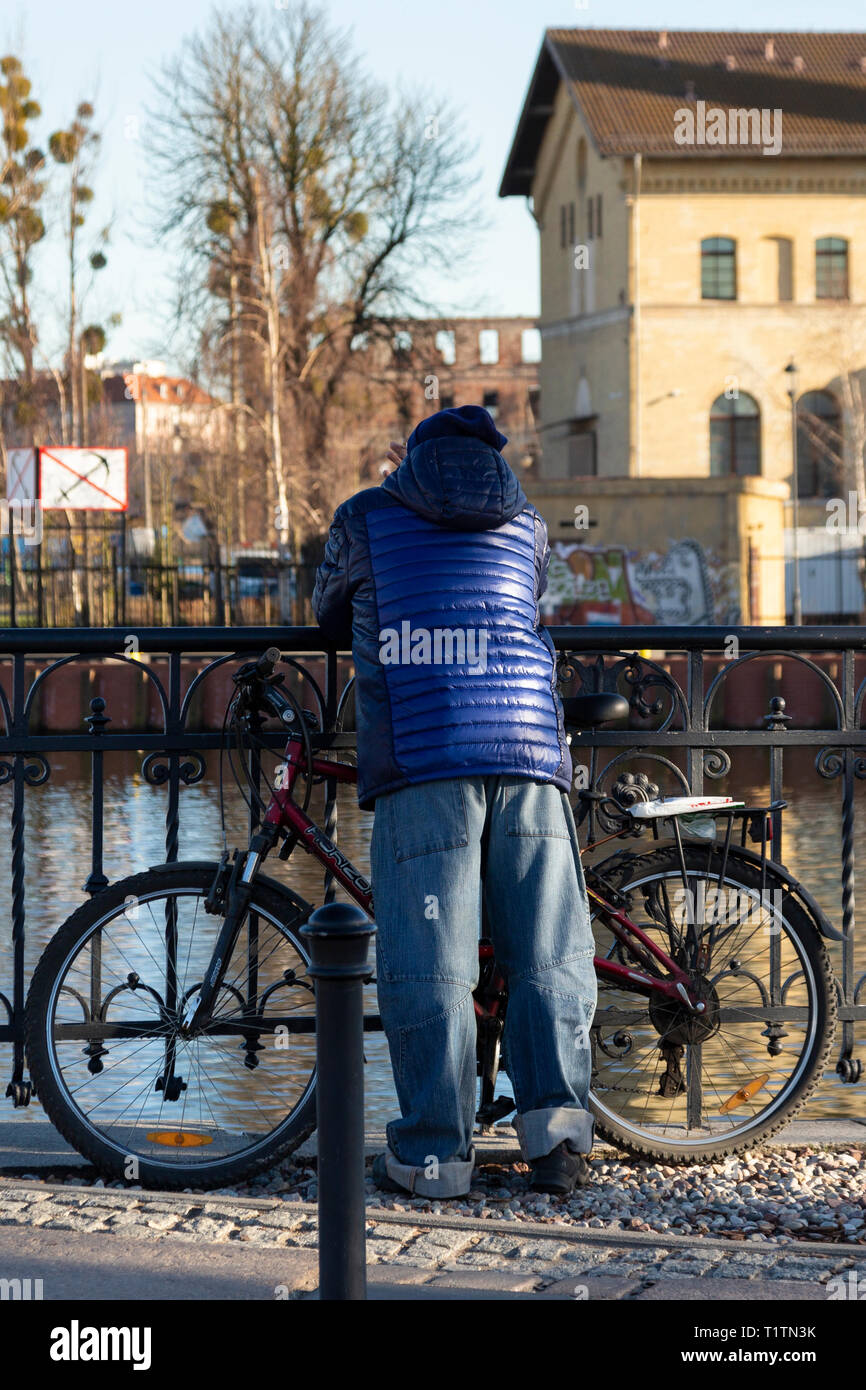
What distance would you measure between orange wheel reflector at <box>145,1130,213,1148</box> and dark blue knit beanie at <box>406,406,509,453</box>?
1.85m

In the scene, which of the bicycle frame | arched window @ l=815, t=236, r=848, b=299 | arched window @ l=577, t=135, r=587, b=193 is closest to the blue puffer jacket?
the bicycle frame

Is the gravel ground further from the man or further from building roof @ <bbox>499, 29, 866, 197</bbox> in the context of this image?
building roof @ <bbox>499, 29, 866, 197</bbox>

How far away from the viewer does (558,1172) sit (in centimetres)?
412

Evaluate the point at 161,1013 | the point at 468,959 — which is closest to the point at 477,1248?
the point at 468,959

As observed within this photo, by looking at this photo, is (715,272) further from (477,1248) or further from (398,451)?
(477,1248)

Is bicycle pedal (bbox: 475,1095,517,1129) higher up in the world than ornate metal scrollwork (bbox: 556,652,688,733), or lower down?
lower down

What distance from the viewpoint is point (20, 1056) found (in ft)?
15.4

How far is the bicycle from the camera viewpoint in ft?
14.1

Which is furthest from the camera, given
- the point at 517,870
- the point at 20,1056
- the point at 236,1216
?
the point at 20,1056

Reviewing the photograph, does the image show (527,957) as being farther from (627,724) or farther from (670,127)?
(670,127)

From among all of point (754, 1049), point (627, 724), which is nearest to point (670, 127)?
point (627, 724)
